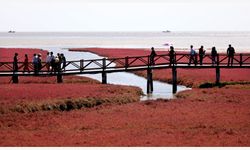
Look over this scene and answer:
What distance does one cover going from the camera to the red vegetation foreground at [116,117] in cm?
2000

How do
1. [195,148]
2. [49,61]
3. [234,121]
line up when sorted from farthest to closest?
[49,61]
[234,121]
[195,148]

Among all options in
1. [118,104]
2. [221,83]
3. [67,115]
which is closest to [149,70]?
[221,83]

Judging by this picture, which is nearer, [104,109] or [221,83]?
[104,109]

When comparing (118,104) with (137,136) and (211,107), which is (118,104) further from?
(137,136)

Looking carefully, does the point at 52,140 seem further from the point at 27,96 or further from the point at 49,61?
the point at 49,61

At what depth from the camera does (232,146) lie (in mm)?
18719

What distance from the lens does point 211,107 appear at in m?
27.7

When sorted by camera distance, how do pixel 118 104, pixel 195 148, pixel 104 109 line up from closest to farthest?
pixel 195 148 < pixel 104 109 < pixel 118 104

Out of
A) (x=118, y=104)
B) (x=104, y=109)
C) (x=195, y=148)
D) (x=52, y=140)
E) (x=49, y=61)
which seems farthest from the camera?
(x=49, y=61)

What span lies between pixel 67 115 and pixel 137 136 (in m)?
5.57

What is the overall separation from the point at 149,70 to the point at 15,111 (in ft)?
49.8

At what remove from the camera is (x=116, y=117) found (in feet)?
81.9

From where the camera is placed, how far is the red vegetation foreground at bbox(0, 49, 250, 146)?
20005 mm

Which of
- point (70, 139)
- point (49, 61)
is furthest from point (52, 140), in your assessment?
point (49, 61)
